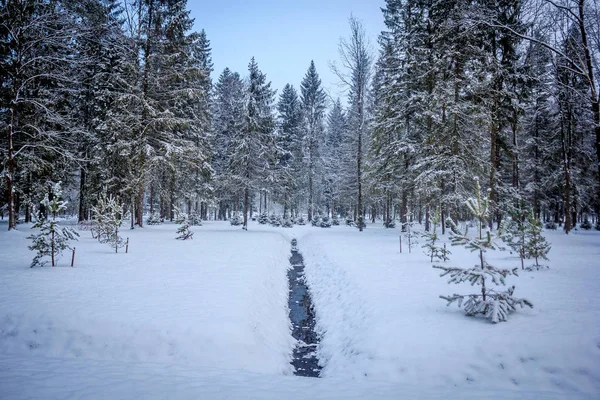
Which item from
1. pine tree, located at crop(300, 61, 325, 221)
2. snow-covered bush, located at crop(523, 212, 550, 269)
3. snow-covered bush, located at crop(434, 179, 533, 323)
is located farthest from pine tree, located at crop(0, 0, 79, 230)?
pine tree, located at crop(300, 61, 325, 221)

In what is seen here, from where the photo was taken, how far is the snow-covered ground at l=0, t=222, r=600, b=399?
3629 millimetres

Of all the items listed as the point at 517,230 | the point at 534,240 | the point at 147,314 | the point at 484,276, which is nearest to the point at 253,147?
the point at 517,230

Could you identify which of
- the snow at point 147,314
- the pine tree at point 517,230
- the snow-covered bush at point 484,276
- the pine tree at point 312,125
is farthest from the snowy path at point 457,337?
the pine tree at point 312,125

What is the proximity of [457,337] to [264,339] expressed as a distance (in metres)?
3.50

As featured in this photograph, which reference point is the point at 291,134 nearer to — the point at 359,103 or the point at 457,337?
the point at 359,103

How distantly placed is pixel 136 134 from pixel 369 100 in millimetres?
21055

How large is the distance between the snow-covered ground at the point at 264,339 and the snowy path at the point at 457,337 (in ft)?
0.07

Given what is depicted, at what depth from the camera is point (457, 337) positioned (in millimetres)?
4605

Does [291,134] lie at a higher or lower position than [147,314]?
higher

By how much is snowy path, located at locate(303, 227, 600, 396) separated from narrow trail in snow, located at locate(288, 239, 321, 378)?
231 mm

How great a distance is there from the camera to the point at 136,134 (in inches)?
794

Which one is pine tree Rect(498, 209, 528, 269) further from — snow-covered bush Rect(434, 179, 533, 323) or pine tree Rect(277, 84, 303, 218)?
pine tree Rect(277, 84, 303, 218)

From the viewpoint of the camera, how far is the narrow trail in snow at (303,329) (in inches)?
206

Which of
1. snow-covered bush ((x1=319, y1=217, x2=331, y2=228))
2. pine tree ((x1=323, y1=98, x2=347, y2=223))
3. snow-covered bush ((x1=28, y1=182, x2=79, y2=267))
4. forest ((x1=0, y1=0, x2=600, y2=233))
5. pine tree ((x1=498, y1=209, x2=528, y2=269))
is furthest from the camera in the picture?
pine tree ((x1=323, y1=98, x2=347, y2=223))
